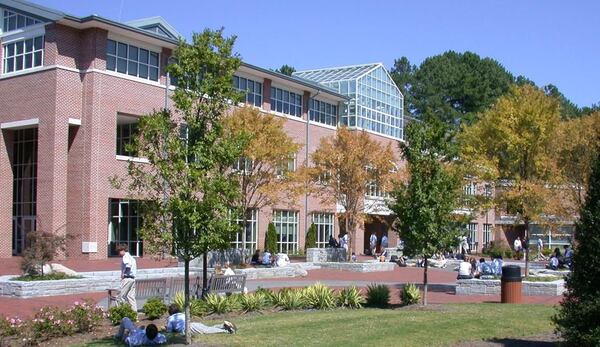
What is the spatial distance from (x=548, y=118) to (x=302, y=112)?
24571 mm

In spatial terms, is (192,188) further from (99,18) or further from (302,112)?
(302,112)

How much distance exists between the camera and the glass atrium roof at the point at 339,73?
2135 inches

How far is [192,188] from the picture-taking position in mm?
12055

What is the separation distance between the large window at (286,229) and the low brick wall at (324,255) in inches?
284

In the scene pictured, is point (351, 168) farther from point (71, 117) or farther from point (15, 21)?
point (15, 21)

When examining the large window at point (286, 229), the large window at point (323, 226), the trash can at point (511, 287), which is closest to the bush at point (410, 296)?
the trash can at point (511, 287)

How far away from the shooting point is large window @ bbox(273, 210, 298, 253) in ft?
149

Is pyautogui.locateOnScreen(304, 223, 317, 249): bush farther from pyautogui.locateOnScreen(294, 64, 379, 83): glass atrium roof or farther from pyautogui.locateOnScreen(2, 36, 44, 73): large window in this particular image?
pyautogui.locateOnScreen(2, 36, 44, 73): large window

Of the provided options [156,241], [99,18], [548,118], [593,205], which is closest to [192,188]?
[156,241]

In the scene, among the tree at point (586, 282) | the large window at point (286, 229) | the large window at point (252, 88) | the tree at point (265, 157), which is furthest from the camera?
the large window at point (286, 229)

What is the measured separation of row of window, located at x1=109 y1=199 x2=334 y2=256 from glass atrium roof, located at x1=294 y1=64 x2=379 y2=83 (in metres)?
11.3

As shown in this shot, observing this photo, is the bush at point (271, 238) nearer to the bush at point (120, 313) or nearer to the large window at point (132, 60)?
the large window at point (132, 60)

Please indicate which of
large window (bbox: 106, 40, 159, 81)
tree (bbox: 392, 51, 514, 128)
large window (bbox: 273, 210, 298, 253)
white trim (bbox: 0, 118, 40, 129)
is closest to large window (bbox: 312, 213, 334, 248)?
large window (bbox: 273, 210, 298, 253)

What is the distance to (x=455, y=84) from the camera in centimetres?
9194
